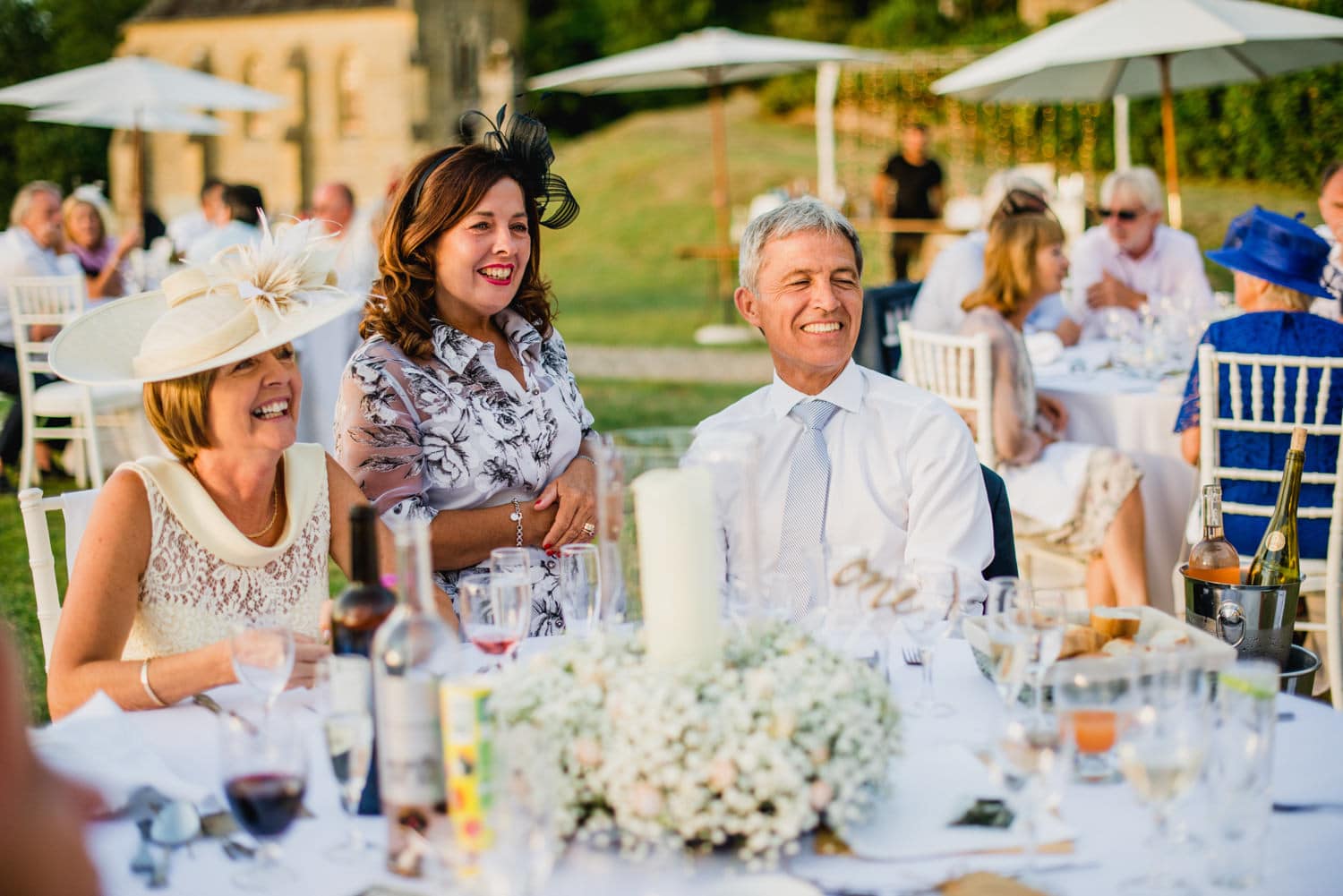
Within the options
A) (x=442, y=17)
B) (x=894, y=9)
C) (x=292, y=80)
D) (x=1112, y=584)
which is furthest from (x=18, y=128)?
(x=1112, y=584)

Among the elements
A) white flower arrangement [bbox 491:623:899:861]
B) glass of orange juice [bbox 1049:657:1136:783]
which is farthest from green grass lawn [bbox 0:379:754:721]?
glass of orange juice [bbox 1049:657:1136:783]

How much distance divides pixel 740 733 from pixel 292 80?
144ft

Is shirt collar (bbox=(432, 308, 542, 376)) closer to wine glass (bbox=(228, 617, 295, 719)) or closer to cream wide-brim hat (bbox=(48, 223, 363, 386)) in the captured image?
cream wide-brim hat (bbox=(48, 223, 363, 386))

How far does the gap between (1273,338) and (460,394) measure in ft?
9.37

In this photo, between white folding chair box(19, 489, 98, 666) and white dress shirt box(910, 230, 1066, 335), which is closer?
white folding chair box(19, 489, 98, 666)

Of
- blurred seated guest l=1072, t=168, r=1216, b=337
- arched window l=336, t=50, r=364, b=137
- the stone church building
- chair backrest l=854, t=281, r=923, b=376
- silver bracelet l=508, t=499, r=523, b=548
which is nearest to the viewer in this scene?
silver bracelet l=508, t=499, r=523, b=548

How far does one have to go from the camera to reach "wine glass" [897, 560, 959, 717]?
1.95 metres

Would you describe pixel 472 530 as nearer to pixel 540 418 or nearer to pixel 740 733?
pixel 540 418

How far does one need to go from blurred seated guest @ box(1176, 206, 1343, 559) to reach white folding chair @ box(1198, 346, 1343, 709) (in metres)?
0.03

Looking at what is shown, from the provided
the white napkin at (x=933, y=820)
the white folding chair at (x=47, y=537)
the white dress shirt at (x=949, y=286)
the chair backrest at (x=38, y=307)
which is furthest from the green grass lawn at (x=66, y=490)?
the white dress shirt at (x=949, y=286)

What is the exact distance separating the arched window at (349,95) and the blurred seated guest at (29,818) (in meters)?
43.7

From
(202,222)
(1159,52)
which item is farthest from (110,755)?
(202,222)

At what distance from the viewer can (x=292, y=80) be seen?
4169cm

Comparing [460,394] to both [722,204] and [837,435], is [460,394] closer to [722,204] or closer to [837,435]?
[837,435]
